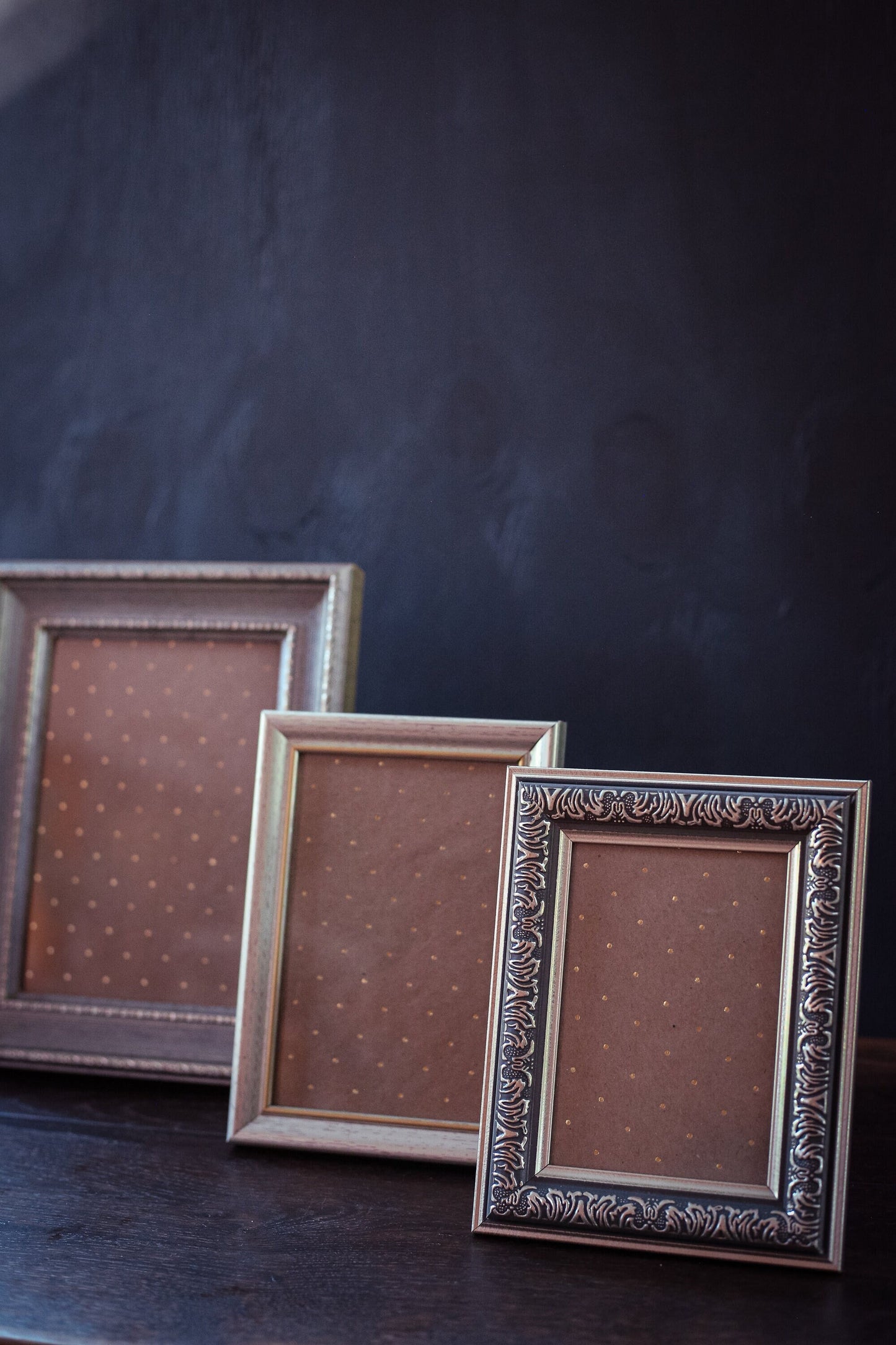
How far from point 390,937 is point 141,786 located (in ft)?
1.08

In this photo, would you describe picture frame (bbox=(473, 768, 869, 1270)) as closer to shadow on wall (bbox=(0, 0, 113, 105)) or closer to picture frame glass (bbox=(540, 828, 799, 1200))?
picture frame glass (bbox=(540, 828, 799, 1200))

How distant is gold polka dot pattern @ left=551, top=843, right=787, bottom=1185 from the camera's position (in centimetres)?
72

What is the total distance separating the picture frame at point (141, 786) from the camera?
3.41 ft

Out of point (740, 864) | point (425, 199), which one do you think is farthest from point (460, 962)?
point (425, 199)

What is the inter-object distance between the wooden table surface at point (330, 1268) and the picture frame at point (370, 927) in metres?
0.05

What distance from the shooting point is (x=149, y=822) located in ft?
3.51

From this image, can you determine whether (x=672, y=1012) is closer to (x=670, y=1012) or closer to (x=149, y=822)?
(x=670, y=1012)

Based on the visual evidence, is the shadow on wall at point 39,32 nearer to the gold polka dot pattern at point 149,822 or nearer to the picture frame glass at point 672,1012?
the gold polka dot pattern at point 149,822

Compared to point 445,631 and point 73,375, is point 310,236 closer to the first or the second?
point 73,375

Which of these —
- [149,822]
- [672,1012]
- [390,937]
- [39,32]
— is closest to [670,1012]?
[672,1012]

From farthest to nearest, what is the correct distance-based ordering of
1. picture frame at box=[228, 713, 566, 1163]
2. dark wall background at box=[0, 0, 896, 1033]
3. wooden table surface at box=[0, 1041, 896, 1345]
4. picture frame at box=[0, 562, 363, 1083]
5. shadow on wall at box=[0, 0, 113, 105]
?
1. shadow on wall at box=[0, 0, 113, 105]
2. dark wall background at box=[0, 0, 896, 1033]
3. picture frame at box=[0, 562, 363, 1083]
4. picture frame at box=[228, 713, 566, 1163]
5. wooden table surface at box=[0, 1041, 896, 1345]

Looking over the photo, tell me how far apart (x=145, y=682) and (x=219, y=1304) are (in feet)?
2.08

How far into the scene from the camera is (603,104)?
123 centimetres

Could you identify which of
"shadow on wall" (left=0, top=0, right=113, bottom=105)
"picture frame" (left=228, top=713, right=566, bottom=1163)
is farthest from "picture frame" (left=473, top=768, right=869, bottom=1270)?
"shadow on wall" (left=0, top=0, right=113, bottom=105)
